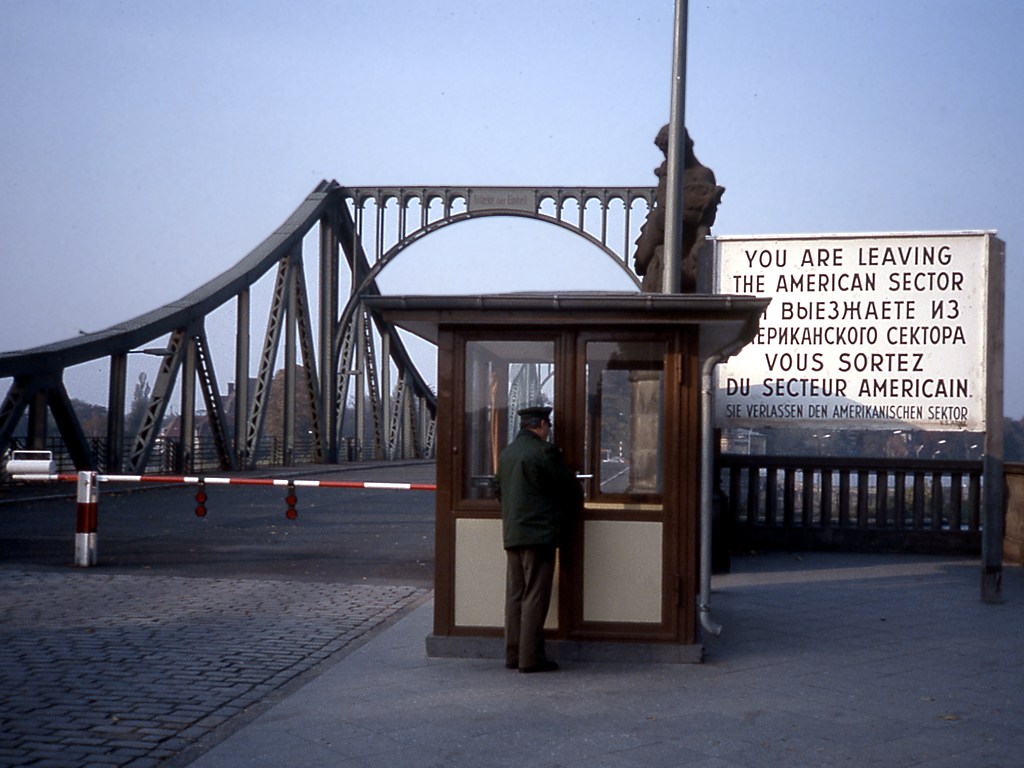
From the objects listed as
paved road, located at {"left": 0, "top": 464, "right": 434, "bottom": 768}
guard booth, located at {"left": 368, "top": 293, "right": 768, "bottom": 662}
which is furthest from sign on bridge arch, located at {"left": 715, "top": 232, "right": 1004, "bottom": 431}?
paved road, located at {"left": 0, "top": 464, "right": 434, "bottom": 768}

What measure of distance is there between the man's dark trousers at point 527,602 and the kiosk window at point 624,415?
1.90 feet

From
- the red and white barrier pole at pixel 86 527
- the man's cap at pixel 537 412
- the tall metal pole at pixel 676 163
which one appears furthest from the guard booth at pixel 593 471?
the red and white barrier pole at pixel 86 527

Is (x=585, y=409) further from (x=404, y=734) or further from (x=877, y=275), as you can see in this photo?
(x=877, y=275)

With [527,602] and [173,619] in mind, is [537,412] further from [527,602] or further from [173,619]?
[173,619]

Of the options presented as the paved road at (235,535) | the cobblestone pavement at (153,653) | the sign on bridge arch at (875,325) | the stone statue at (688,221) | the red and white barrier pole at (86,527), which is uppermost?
the stone statue at (688,221)

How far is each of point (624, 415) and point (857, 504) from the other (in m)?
6.49

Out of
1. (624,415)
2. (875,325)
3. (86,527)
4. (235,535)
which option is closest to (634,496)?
(624,415)

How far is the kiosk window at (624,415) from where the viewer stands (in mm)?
6957

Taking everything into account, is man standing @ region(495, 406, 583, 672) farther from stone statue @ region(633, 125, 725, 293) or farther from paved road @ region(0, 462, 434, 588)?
stone statue @ region(633, 125, 725, 293)

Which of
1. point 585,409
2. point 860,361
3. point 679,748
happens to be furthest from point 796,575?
point 679,748

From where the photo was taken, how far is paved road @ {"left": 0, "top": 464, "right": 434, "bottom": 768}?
5.34 m

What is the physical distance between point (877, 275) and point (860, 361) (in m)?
0.68

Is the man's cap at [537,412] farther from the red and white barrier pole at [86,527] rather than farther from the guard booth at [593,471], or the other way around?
the red and white barrier pole at [86,527]

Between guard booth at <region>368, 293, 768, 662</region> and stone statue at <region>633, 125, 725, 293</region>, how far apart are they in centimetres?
410
